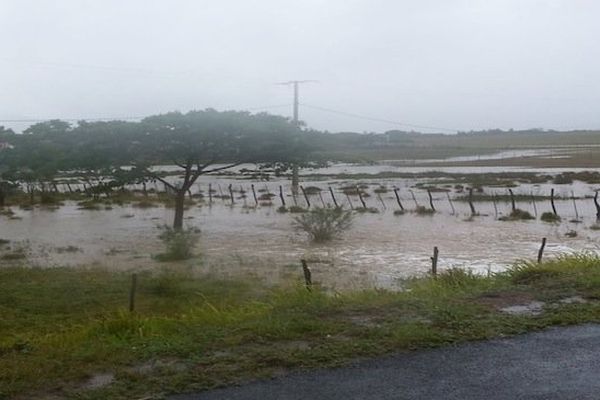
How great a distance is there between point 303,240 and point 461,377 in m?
22.8

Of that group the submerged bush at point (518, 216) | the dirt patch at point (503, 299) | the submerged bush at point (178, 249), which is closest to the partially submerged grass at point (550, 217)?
the submerged bush at point (518, 216)

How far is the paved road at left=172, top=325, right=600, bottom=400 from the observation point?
19.4 feet

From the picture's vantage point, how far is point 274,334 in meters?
7.83

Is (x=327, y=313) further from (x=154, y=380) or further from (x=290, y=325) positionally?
(x=154, y=380)

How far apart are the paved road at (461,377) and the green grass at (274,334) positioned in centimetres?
27

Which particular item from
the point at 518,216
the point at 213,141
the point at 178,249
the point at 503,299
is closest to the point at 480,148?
the point at 518,216

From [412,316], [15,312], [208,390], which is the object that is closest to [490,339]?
[412,316]

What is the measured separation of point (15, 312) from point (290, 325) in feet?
25.7

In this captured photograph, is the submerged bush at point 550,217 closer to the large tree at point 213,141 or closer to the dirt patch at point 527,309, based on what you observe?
the large tree at point 213,141

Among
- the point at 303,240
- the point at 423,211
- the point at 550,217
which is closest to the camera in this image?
the point at 303,240

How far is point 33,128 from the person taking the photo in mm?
37656

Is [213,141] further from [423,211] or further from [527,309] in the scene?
[527,309]

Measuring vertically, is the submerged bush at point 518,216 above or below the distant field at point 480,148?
below

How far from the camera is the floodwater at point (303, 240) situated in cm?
2153
